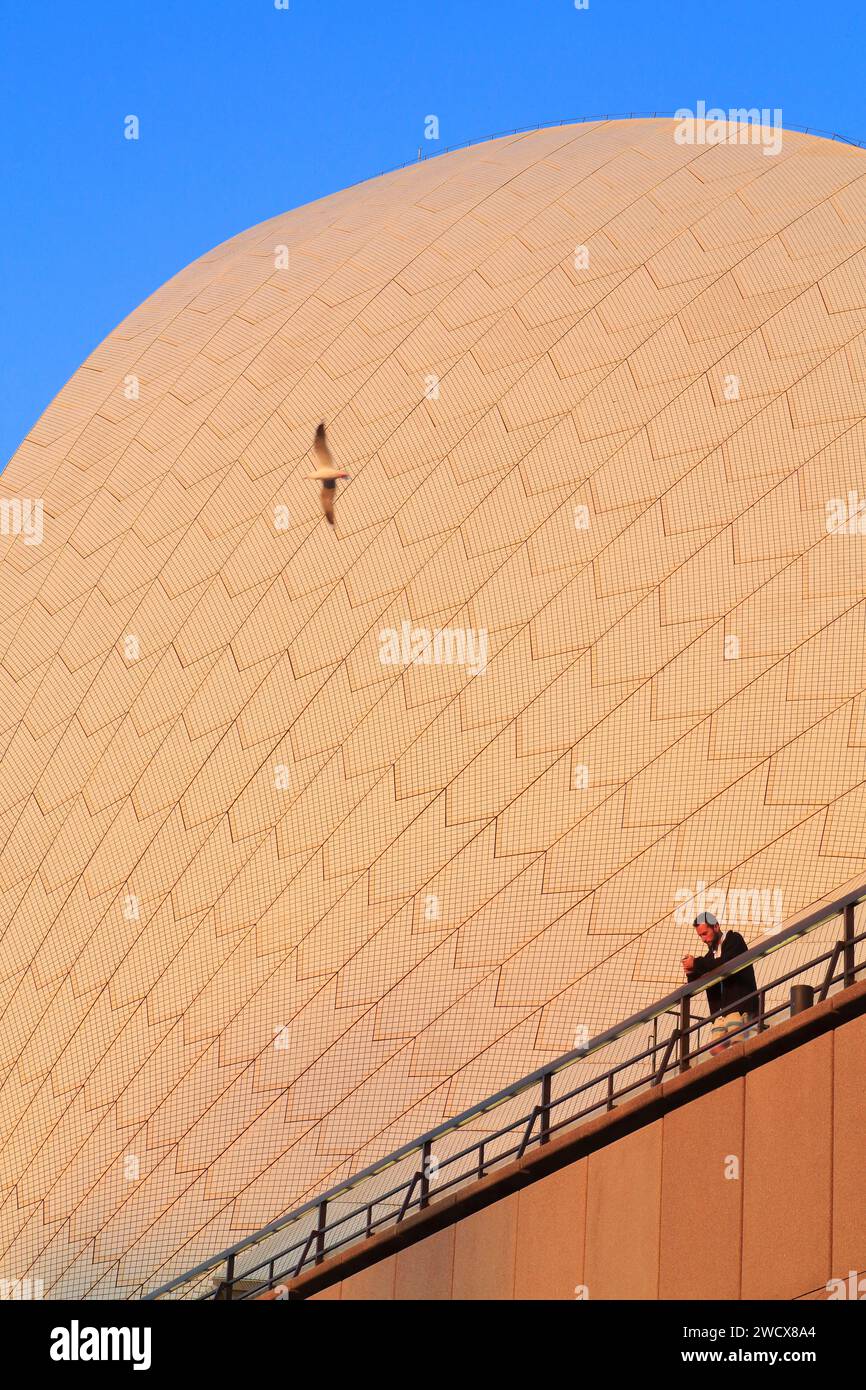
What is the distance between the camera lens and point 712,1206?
8156mm

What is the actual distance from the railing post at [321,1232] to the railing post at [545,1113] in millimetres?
1908

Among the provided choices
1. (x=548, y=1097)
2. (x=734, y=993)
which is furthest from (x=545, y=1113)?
(x=734, y=993)

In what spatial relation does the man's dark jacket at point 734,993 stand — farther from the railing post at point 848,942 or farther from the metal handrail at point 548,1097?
the railing post at point 848,942

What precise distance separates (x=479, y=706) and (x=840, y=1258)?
7.60 metres

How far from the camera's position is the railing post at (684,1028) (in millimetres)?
8461

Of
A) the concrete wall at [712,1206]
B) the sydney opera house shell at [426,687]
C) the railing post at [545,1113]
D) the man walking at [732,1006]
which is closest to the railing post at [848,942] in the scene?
the concrete wall at [712,1206]

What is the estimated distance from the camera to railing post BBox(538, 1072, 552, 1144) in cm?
905

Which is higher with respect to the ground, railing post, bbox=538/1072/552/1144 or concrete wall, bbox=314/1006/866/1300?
railing post, bbox=538/1072/552/1144

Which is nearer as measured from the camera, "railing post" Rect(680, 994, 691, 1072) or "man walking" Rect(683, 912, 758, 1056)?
"man walking" Rect(683, 912, 758, 1056)

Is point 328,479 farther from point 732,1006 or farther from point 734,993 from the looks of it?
point 732,1006

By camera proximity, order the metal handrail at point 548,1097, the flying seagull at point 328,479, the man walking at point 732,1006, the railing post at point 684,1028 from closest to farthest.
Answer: the metal handrail at point 548,1097
the man walking at point 732,1006
the railing post at point 684,1028
the flying seagull at point 328,479

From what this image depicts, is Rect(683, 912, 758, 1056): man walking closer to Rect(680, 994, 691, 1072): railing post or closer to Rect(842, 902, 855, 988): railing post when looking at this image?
Rect(680, 994, 691, 1072): railing post

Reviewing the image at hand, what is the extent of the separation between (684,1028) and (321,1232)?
3.05 meters

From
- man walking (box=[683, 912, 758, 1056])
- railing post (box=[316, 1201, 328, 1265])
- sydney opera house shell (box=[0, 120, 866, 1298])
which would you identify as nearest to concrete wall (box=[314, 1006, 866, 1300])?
man walking (box=[683, 912, 758, 1056])
